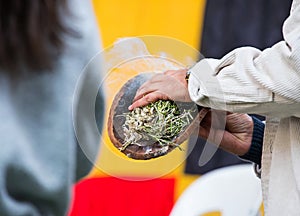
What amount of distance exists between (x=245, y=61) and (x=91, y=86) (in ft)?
1.00

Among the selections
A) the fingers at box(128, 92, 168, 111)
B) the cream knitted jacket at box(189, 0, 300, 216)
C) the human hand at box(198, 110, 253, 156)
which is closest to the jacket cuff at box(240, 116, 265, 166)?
the human hand at box(198, 110, 253, 156)

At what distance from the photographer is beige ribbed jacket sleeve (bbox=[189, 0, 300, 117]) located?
103 cm

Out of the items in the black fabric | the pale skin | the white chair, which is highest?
the pale skin

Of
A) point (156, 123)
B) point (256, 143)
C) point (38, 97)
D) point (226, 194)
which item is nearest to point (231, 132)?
point (256, 143)

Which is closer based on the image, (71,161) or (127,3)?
(71,161)

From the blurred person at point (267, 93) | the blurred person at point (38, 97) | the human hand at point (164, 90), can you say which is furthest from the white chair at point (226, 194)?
the human hand at point (164, 90)

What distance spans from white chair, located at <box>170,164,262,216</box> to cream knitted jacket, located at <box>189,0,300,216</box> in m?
0.66

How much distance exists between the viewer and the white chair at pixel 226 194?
6.04 feet

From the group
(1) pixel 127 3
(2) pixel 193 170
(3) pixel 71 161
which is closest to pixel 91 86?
(3) pixel 71 161

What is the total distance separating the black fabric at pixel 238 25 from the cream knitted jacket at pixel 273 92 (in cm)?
81

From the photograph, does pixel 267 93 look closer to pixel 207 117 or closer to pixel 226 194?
pixel 207 117

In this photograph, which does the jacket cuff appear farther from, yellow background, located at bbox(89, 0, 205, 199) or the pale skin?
yellow background, located at bbox(89, 0, 205, 199)

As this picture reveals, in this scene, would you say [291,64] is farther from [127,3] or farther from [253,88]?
[127,3]

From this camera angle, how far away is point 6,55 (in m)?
1.50
